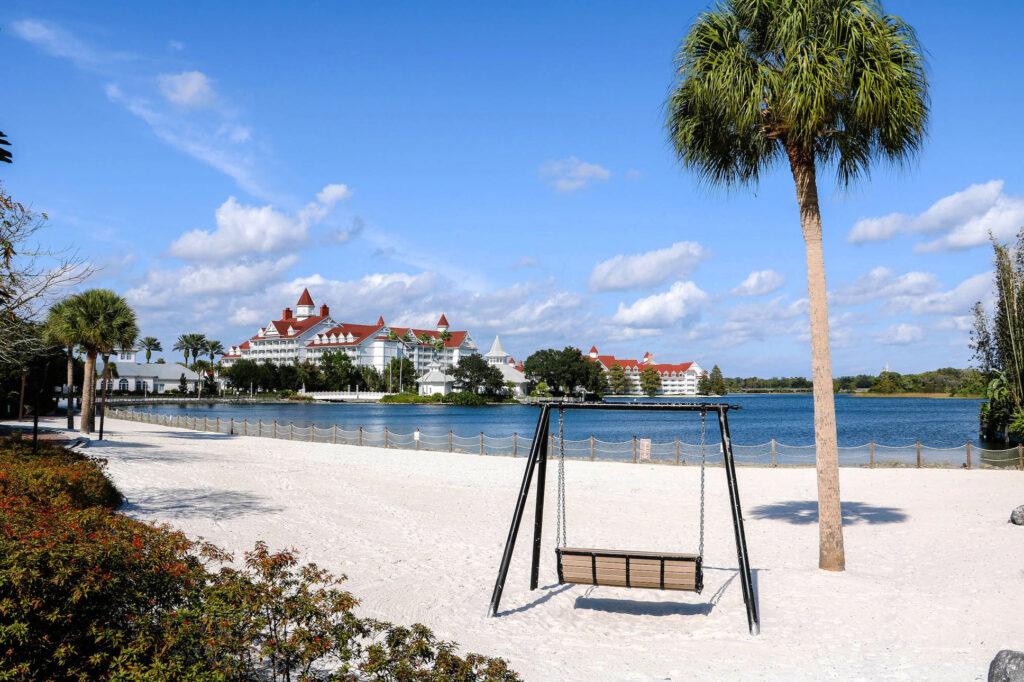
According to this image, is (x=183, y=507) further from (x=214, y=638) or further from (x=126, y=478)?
(x=214, y=638)

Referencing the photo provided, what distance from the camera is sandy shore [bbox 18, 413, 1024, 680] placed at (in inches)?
275

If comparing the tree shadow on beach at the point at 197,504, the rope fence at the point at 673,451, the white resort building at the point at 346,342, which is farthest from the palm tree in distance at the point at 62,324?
the white resort building at the point at 346,342

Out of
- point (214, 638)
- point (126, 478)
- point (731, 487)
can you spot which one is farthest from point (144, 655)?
point (126, 478)

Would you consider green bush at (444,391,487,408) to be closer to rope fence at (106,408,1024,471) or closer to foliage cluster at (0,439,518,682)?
rope fence at (106,408,1024,471)

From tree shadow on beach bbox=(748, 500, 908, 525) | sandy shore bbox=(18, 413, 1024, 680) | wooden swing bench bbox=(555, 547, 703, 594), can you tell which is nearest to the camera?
sandy shore bbox=(18, 413, 1024, 680)

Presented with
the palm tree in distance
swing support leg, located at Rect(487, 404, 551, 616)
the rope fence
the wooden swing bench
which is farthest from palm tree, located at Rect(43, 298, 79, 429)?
the wooden swing bench

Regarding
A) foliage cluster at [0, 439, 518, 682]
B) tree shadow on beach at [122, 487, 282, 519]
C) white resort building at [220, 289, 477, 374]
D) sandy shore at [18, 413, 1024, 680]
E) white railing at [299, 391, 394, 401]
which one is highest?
white resort building at [220, 289, 477, 374]

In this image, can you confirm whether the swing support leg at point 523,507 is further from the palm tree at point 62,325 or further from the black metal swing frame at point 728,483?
the palm tree at point 62,325

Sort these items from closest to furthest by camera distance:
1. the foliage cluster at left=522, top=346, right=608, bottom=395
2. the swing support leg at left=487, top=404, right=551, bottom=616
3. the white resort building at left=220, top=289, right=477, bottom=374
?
the swing support leg at left=487, top=404, right=551, bottom=616
the foliage cluster at left=522, top=346, right=608, bottom=395
the white resort building at left=220, top=289, right=477, bottom=374

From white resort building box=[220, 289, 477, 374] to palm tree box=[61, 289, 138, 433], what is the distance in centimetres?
12790

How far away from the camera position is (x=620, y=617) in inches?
326

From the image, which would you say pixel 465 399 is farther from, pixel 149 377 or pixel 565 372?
pixel 149 377

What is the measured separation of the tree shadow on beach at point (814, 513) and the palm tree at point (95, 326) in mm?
28100

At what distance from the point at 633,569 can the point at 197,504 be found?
33.4 feet
